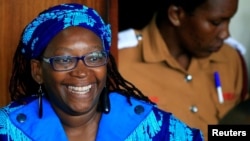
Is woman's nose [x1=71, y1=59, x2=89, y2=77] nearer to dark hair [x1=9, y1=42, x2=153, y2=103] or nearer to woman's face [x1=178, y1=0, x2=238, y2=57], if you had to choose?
dark hair [x1=9, y1=42, x2=153, y2=103]

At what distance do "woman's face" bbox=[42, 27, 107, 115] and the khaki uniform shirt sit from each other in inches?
30.5

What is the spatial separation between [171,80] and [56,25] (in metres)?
0.97

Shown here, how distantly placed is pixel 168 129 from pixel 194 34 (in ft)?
2.44

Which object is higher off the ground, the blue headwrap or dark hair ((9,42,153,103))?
the blue headwrap

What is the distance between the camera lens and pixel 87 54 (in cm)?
180

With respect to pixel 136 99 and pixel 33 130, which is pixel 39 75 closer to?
pixel 33 130

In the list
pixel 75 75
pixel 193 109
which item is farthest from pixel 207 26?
pixel 75 75

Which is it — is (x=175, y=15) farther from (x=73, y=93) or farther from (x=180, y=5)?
(x=73, y=93)

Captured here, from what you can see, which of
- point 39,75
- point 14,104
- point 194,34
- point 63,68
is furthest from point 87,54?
point 194,34

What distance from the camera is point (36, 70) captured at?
191cm

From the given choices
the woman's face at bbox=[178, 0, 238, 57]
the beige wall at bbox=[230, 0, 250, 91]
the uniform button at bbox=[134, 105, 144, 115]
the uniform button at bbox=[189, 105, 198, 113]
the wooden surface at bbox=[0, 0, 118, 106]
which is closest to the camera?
the uniform button at bbox=[134, 105, 144, 115]

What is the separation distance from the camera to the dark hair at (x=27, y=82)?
2010 millimetres

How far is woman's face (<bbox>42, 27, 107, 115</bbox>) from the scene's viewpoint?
5.89ft

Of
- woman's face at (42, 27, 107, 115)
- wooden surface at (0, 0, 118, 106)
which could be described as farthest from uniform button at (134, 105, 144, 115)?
wooden surface at (0, 0, 118, 106)
